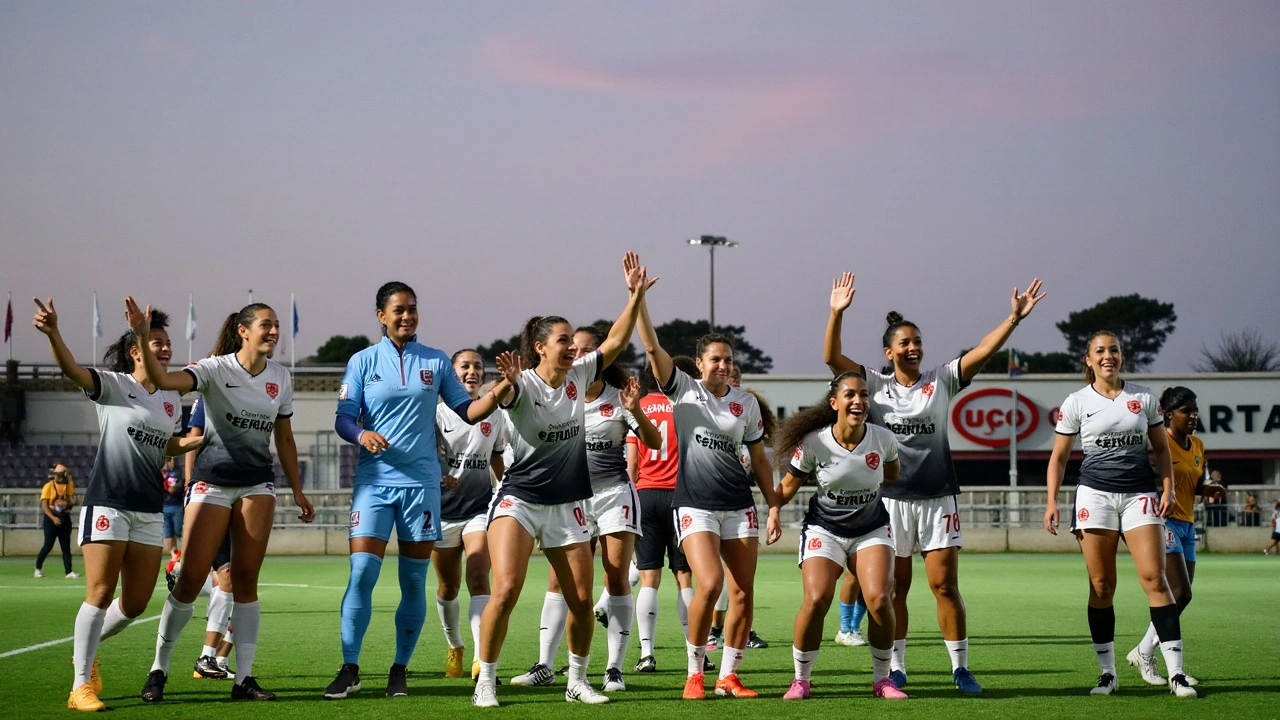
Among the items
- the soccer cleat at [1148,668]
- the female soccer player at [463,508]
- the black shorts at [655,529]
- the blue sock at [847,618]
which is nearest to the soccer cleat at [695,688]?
the female soccer player at [463,508]

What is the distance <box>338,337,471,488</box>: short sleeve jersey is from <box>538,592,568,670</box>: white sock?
3.72ft

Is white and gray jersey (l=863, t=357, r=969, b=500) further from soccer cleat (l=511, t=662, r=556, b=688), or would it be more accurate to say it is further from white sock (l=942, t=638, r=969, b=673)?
soccer cleat (l=511, t=662, r=556, b=688)

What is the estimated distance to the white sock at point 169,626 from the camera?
844 centimetres

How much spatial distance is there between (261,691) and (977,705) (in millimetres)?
4588

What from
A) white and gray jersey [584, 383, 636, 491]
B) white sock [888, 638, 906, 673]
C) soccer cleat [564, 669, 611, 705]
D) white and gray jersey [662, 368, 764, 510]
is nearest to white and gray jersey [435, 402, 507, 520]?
white and gray jersey [584, 383, 636, 491]

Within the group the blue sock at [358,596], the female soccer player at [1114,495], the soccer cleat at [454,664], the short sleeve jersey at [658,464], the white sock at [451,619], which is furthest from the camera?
the short sleeve jersey at [658,464]

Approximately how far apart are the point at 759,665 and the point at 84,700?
5113mm

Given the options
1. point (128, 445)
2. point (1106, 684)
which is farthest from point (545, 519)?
point (1106, 684)

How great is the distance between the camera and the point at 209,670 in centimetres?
950

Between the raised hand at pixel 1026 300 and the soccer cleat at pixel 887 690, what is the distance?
2658 mm

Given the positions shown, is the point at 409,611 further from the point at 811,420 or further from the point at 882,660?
the point at 882,660

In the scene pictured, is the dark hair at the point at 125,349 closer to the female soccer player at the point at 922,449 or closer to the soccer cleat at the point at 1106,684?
the female soccer player at the point at 922,449

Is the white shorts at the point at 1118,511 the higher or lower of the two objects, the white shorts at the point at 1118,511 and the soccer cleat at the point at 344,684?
the higher

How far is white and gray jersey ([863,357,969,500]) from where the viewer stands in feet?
29.6
